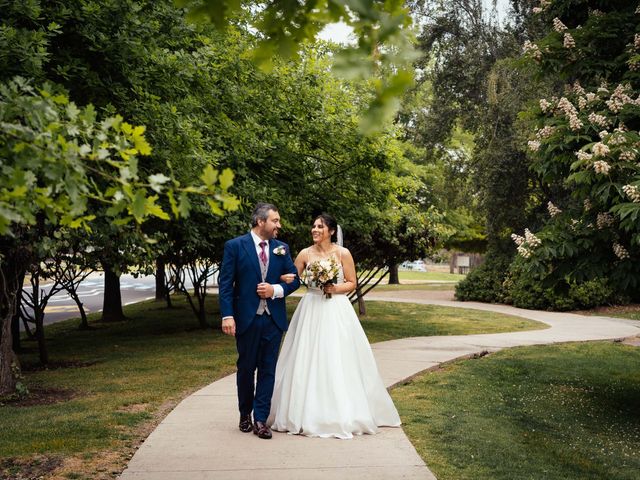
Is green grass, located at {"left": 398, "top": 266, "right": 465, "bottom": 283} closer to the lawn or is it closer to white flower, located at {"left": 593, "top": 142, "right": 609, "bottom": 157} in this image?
the lawn

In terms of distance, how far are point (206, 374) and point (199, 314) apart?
323 inches

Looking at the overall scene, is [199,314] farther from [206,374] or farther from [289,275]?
[289,275]

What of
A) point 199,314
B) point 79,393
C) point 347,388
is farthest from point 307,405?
point 199,314

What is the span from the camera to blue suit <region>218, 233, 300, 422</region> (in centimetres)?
649

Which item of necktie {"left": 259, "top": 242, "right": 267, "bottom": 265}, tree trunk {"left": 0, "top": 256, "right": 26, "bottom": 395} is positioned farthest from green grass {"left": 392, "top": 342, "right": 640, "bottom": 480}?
tree trunk {"left": 0, "top": 256, "right": 26, "bottom": 395}

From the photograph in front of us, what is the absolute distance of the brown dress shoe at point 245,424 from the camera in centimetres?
667

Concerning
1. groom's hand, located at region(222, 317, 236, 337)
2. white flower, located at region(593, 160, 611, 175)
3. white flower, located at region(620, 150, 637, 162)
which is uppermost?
white flower, located at region(620, 150, 637, 162)

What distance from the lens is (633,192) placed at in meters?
6.48

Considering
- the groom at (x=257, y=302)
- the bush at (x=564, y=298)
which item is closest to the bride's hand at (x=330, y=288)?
the groom at (x=257, y=302)

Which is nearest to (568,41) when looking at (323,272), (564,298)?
(323,272)

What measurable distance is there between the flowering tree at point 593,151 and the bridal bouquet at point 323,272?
7.07 feet

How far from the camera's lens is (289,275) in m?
6.64

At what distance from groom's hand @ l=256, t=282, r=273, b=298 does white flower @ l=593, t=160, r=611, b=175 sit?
10.9ft

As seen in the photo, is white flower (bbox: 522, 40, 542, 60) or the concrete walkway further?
white flower (bbox: 522, 40, 542, 60)
